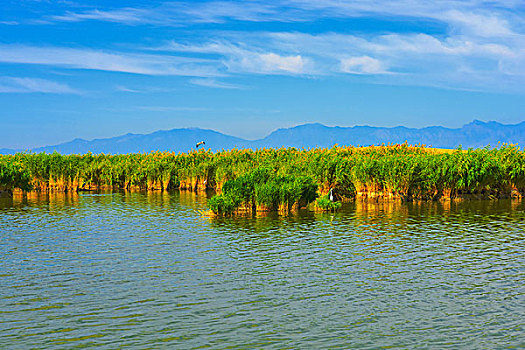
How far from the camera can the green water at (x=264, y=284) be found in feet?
33.2

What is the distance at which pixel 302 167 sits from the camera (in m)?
35.6

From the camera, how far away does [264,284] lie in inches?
531

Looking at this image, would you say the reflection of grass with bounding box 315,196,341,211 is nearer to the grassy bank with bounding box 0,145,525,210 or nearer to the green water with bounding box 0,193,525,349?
the grassy bank with bounding box 0,145,525,210

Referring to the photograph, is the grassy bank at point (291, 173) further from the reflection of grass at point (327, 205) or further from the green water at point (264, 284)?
the green water at point (264, 284)

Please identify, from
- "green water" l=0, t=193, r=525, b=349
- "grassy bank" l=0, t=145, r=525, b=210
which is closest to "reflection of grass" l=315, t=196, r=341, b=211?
"grassy bank" l=0, t=145, r=525, b=210

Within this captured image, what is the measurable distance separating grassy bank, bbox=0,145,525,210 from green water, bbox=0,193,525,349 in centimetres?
444

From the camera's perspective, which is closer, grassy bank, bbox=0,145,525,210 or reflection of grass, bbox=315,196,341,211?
reflection of grass, bbox=315,196,341,211

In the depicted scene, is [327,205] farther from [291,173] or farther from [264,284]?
[264,284]

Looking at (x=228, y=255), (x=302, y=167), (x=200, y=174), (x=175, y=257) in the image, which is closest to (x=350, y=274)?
(x=228, y=255)

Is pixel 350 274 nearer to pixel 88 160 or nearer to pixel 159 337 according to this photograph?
pixel 159 337

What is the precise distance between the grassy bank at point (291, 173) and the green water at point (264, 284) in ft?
14.6

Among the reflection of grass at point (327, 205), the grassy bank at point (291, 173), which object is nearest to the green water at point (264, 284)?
the reflection of grass at point (327, 205)

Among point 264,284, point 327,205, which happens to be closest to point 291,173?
point 327,205

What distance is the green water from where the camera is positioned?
33.2 ft
